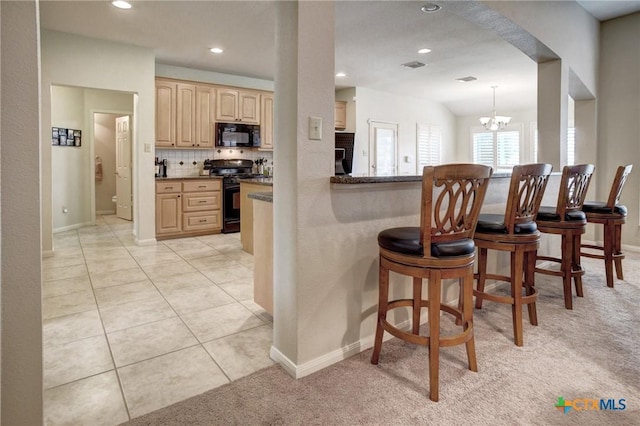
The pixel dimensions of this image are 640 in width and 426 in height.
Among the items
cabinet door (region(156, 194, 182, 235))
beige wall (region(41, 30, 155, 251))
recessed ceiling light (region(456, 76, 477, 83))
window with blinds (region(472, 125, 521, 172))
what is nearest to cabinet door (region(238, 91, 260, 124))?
beige wall (region(41, 30, 155, 251))

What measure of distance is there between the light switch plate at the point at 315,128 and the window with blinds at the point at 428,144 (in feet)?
22.6

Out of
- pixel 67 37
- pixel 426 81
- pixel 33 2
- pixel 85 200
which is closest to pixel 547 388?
pixel 33 2

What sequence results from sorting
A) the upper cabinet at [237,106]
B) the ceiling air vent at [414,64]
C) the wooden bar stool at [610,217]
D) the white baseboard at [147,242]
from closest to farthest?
the wooden bar stool at [610,217] < the white baseboard at [147,242] < the ceiling air vent at [414,64] < the upper cabinet at [237,106]

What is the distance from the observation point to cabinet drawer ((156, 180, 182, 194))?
5297 mm

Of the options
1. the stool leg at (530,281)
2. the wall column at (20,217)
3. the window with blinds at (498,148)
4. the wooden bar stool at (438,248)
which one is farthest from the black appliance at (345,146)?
the window with blinds at (498,148)

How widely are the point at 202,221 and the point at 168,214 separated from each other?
0.53 meters

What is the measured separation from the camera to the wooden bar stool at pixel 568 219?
2.70 meters

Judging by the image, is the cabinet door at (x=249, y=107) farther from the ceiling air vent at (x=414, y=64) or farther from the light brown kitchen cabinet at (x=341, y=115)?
the ceiling air vent at (x=414, y=64)

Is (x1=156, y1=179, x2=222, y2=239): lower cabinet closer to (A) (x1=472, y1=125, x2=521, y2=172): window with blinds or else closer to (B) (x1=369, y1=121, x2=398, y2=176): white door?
(B) (x1=369, y1=121, x2=398, y2=176): white door

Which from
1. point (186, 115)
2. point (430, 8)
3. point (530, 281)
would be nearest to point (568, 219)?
point (530, 281)

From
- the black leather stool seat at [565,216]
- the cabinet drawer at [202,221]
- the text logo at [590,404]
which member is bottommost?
the text logo at [590,404]

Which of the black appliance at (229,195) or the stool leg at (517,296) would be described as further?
the black appliance at (229,195)

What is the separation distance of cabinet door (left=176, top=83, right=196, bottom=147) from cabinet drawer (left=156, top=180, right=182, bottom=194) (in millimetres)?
663

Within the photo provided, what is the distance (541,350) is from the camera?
2.09m
